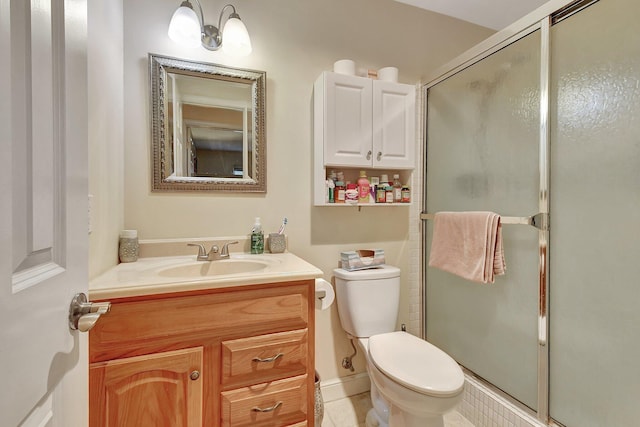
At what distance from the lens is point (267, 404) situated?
40.4 inches

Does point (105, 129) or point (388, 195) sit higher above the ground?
point (105, 129)

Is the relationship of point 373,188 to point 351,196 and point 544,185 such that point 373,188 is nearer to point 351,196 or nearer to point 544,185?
point 351,196

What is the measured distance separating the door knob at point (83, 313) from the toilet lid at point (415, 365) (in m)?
1.02

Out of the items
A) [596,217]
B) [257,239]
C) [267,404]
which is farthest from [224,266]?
[596,217]

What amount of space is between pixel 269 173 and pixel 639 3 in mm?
1520

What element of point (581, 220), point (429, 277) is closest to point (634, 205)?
point (581, 220)

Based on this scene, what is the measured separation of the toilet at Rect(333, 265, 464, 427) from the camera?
106 centimetres

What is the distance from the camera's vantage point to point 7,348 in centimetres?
32

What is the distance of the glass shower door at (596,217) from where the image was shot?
98cm

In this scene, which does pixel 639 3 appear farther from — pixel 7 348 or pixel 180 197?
pixel 180 197

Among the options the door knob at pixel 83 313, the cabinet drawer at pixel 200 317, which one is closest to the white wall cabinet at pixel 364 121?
the cabinet drawer at pixel 200 317

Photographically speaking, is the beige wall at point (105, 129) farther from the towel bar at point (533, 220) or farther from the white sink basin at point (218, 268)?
the towel bar at point (533, 220)

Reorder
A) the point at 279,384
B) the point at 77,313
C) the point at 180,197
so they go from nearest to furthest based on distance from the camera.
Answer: the point at 77,313
the point at 279,384
the point at 180,197

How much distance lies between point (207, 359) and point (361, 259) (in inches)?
36.5
